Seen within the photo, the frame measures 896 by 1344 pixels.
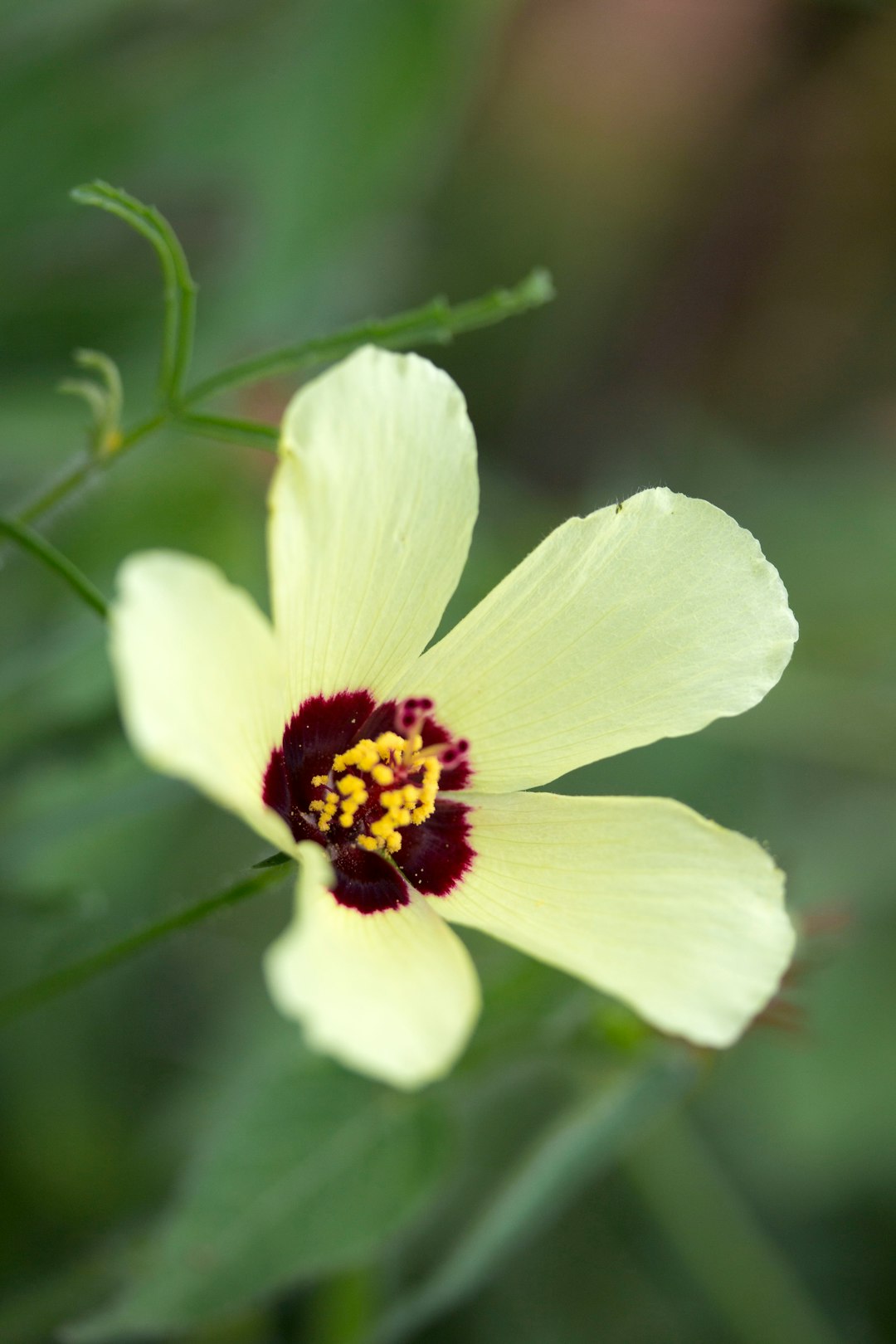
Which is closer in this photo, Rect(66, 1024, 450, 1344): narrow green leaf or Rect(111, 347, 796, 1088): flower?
Rect(111, 347, 796, 1088): flower

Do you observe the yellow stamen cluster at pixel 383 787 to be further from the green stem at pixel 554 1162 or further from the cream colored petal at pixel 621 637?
the green stem at pixel 554 1162

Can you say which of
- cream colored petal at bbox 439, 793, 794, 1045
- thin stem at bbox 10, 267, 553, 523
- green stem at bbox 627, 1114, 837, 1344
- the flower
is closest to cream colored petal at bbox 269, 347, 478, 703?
the flower

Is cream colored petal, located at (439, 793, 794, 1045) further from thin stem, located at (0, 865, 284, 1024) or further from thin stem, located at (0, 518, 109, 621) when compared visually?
thin stem, located at (0, 518, 109, 621)

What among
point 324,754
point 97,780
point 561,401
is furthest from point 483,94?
point 324,754

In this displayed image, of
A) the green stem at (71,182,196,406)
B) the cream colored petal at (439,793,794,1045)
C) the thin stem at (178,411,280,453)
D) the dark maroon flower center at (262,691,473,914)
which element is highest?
the green stem at (71,182,196,406)

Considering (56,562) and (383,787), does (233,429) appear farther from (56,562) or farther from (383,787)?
(383,787)

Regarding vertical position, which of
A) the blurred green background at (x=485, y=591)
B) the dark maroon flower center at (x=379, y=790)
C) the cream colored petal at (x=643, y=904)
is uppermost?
the cream colored petal at (x=643, y=904)

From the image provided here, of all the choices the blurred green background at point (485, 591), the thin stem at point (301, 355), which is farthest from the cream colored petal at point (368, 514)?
the blurred green background at point (485, 591)
